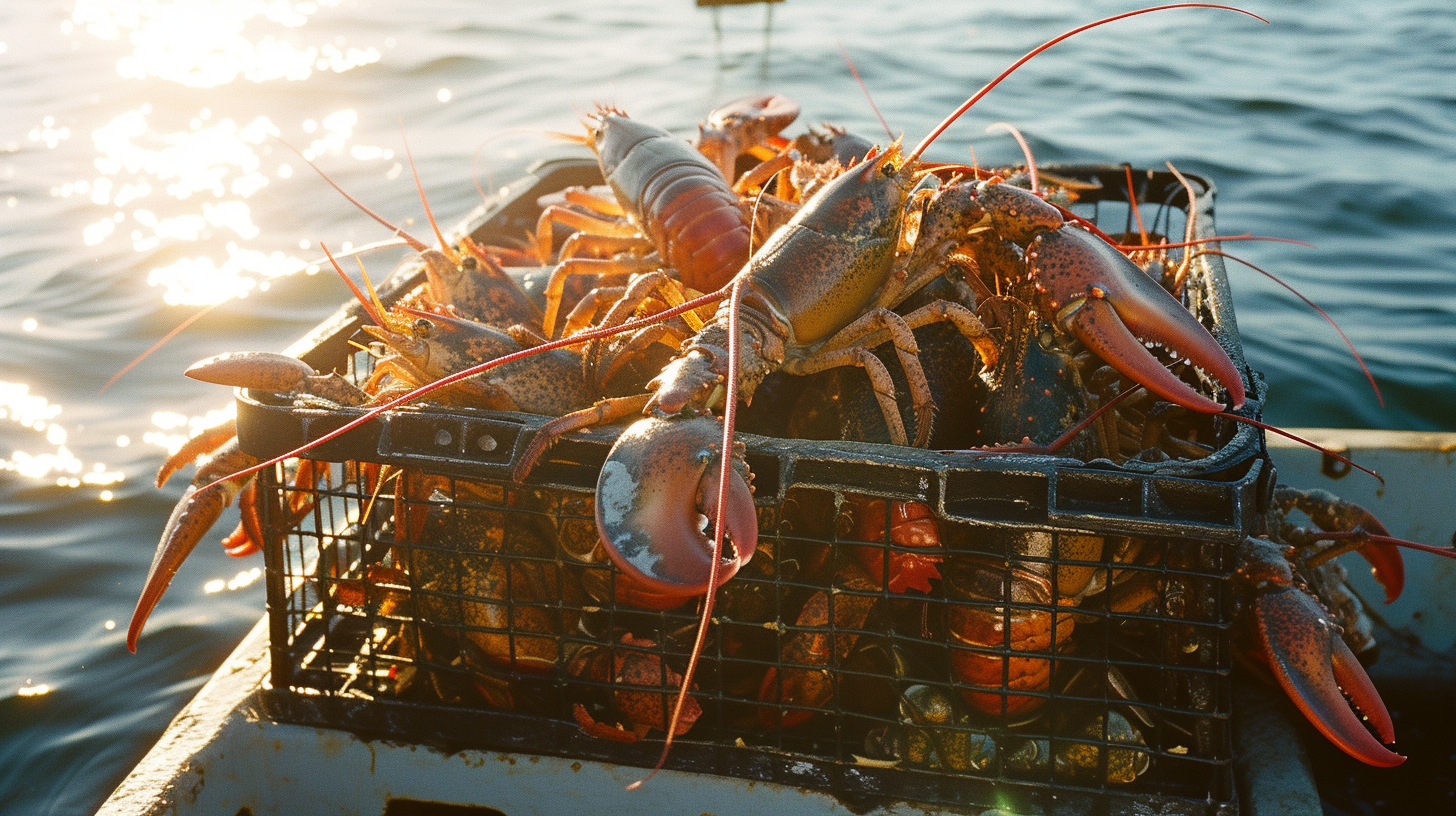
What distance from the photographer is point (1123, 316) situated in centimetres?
120

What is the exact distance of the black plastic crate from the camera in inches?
41.9

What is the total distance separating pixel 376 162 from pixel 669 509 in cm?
462

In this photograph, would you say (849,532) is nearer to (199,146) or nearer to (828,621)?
(828,621)

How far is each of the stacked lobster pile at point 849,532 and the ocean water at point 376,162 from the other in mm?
1016

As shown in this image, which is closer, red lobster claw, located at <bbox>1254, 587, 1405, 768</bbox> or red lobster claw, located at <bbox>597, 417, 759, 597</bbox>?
red lobster claw, located at <bbox>597, 417, 759, 597</bbox>

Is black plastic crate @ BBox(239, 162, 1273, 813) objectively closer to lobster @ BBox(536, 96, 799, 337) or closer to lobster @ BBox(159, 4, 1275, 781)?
lobster @ BBox(159, 4, 1275, 781)

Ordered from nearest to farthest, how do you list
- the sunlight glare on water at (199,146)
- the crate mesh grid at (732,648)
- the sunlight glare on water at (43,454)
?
the crate mesh grid at (732,648) < the sunlight glare on water at (43,454) < the sunlight glare on water at (199,146)

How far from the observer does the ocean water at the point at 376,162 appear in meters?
2.39

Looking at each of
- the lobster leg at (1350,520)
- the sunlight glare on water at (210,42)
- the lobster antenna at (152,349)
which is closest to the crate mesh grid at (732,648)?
the lobster leg at (1350,520)

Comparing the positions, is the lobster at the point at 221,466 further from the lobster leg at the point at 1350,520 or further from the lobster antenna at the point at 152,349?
the lobster leg at the point at 1350,520

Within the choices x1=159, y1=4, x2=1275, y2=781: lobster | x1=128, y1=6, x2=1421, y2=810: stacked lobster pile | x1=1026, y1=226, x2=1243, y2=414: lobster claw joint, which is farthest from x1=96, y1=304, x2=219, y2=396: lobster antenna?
x1=1026, y1=226, x2=1243, y2=414: lobster claw joint

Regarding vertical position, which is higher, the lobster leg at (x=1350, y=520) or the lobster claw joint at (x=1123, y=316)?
the lobster claw joint at (x=1123, y=316)

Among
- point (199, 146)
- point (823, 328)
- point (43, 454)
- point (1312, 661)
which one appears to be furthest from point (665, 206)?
point (199, 146)

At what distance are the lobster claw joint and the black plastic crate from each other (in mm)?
91
